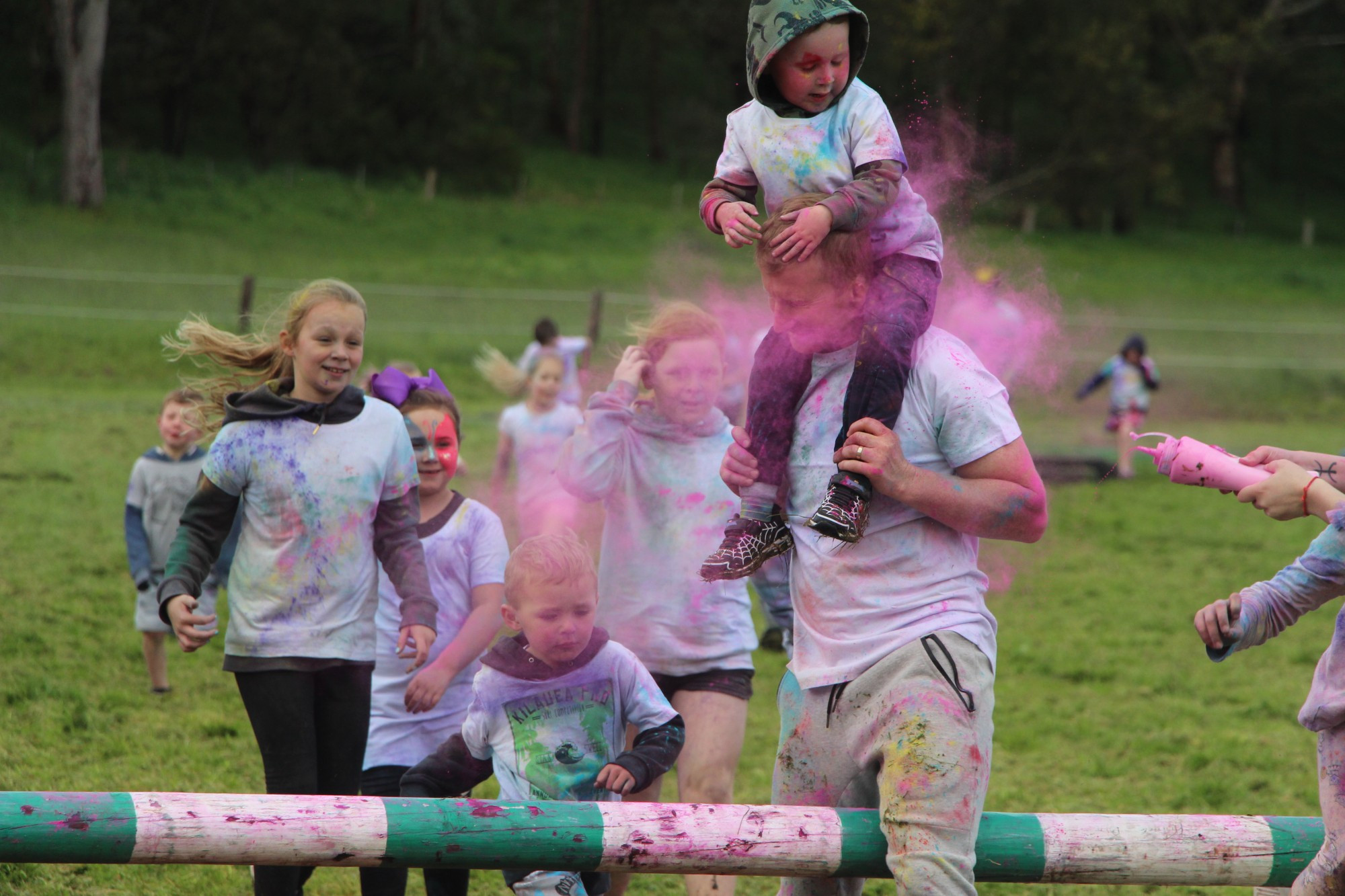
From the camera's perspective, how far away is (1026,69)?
4191 cm

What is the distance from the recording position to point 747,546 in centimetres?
299

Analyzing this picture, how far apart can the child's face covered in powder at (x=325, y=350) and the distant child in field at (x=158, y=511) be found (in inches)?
117

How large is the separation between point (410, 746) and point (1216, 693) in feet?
16.9

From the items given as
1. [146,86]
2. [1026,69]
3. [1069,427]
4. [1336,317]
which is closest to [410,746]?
[1069,427]

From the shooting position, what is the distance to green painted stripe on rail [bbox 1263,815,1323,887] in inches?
118

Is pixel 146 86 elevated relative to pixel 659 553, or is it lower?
elevated

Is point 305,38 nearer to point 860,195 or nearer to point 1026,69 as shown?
point 1026,69

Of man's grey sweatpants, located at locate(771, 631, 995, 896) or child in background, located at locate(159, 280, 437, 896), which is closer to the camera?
man's grey sweatpants, located at locate(771, 631, 995, 896)

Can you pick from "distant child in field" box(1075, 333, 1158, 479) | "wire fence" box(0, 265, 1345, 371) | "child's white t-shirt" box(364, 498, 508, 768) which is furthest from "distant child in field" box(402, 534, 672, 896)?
"wire fence" box(0, 265, 1345, 371)

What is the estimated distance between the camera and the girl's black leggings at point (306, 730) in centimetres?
372

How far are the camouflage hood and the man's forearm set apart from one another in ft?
2.80

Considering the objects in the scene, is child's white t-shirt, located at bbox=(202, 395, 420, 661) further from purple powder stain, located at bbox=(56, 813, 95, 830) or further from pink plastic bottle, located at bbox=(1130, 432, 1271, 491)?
pink plastic bottle, located at bbox=(1130, 432, 1271, 491)

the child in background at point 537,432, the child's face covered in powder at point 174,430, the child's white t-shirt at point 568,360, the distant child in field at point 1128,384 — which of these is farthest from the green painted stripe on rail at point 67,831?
the distant child in field at point 1128,384

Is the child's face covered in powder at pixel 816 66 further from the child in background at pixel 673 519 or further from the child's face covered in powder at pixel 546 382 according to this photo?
the child's face covered in powder at pixel 546 382
